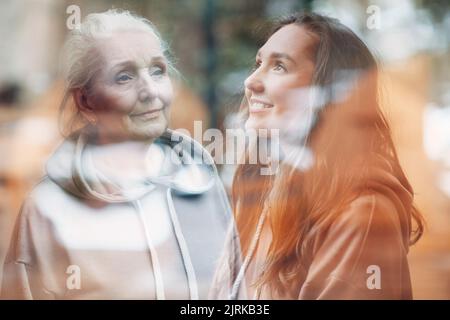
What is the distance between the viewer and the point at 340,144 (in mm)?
1896

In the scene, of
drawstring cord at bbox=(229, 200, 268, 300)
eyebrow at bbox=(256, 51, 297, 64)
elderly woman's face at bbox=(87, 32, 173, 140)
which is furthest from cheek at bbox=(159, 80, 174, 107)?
drawstring cord at bbox=(229, 200, 268, 300)

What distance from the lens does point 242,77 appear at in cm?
193

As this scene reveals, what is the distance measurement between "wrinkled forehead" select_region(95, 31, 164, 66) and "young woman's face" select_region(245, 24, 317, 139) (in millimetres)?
293

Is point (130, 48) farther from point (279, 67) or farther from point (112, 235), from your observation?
point (112, 235)

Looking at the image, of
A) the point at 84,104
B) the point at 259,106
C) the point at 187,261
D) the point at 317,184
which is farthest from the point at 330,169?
the point at 84,104

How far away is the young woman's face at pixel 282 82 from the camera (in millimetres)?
1886

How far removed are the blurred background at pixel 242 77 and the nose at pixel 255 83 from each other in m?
0.02

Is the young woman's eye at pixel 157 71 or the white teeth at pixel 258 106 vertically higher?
the young woman's eye at pixel 157 71

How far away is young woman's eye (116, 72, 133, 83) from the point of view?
74.7 inches

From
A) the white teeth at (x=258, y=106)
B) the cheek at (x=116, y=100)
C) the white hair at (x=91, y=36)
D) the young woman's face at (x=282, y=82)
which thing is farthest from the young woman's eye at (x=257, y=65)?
the cheek at (x=116, y=100)

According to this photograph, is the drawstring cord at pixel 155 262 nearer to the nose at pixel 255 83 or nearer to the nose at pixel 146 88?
the nose at pixel 146 88

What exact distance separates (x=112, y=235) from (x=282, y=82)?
2.18 feet
